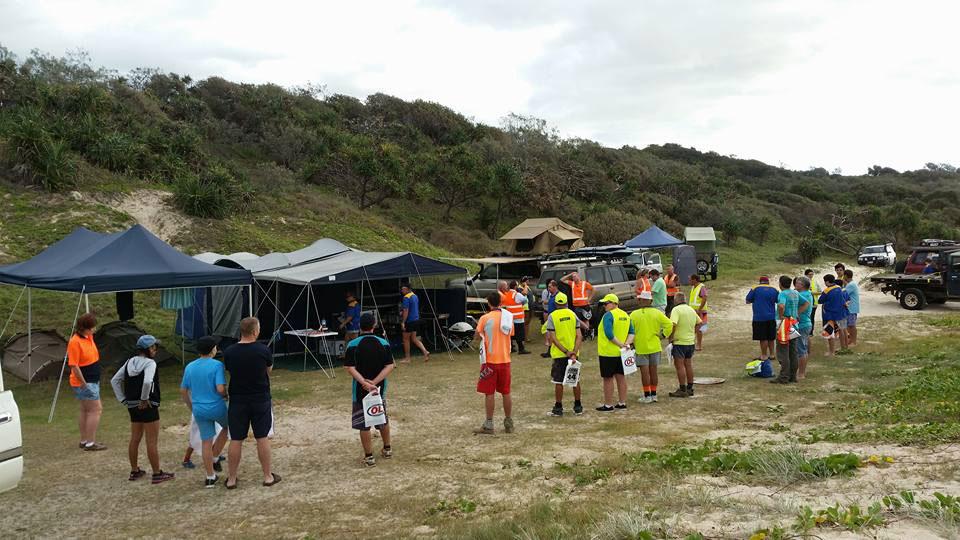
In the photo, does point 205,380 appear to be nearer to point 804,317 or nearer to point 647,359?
point 647,359

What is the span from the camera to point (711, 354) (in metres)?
12.6

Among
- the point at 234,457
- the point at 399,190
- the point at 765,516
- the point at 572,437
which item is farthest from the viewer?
the point at 399,190

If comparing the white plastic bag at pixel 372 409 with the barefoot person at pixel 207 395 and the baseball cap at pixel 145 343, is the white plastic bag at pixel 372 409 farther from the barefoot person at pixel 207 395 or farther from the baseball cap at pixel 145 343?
the baseball cap at pixel 145 343

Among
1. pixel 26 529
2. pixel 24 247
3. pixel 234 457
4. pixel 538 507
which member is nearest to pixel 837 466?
pixel 538 507

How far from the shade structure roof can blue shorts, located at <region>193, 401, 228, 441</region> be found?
5.85 m

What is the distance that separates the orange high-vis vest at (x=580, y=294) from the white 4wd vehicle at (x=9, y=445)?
9.51 metres

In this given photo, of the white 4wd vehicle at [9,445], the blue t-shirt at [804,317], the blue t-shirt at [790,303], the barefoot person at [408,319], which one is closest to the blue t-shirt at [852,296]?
the blue t-shirt at [804,317]

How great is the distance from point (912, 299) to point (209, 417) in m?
18.4

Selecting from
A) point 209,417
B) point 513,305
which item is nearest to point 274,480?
point 209,417

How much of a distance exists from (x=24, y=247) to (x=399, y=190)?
18.5 meters

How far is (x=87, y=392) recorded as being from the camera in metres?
7.05

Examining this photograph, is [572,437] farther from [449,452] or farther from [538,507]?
[538,507]

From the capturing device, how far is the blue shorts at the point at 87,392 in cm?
701

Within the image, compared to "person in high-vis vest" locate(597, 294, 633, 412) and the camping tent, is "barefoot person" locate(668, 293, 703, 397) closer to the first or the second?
"person in high-vis vest" locate(597, 294, 633, 412)
